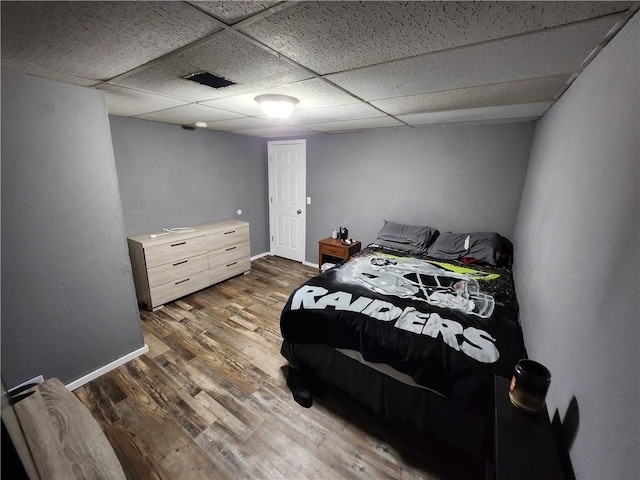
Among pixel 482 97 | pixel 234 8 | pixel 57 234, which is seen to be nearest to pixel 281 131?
pixel 482 97

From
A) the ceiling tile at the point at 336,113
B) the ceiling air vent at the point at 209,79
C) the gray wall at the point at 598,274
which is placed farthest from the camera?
the ceiling tile at the point at 336,113

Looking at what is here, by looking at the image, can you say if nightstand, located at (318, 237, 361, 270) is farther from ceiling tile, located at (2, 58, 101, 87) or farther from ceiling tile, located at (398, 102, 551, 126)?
ceiling tile, located at (2, 58, 101, 87)

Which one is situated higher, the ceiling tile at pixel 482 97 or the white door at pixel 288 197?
the ceiling tile at pixel 482 97

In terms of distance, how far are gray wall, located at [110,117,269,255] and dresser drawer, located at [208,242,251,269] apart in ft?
1.99

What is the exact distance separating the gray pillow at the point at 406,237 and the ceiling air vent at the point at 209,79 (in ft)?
8.02

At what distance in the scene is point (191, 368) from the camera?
85.9 inches

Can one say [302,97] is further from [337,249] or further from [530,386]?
[337,249]

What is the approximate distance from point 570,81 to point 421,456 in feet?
7.54

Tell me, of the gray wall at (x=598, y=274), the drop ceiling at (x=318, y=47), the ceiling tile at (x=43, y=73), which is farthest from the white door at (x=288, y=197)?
the gray wall at (x=598, y=274)

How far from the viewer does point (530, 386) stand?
3.14 feet

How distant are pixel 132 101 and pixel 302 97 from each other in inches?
54.3

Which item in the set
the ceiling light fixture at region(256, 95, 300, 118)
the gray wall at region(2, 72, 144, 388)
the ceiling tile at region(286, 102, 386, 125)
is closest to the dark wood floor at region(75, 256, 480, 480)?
the gray wall at region(2, 72, 144, 388)

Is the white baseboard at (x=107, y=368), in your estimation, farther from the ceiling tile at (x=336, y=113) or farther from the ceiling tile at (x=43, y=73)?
the ceiling tile at (x=336, y=113)

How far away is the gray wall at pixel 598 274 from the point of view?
65 centimetres
